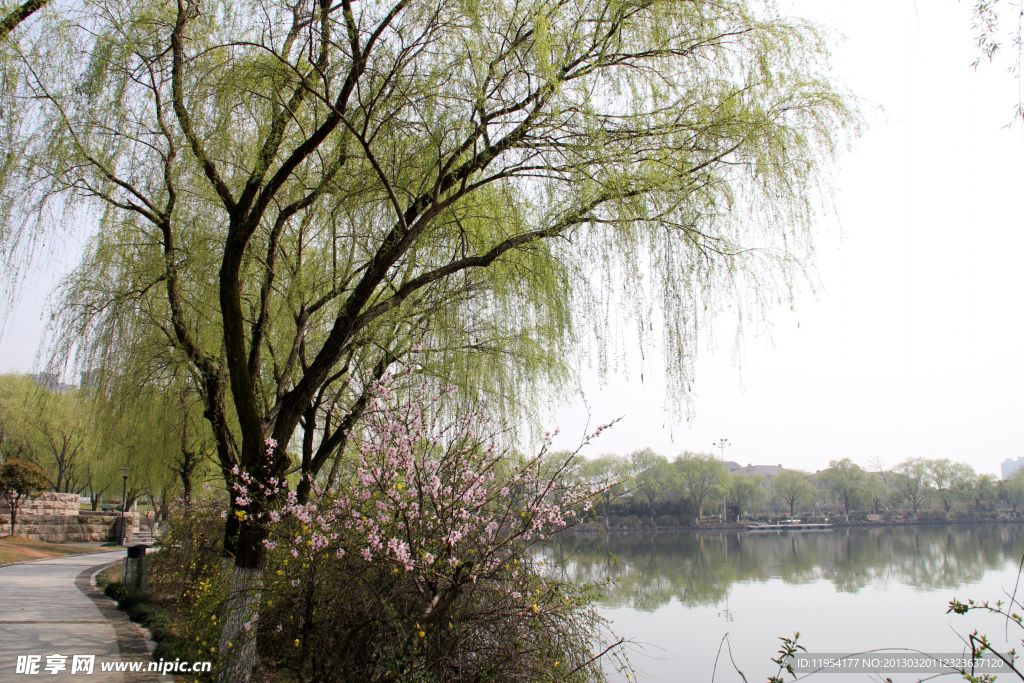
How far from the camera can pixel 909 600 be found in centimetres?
1432

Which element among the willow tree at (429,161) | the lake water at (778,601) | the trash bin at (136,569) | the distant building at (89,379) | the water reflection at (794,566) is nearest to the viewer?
the willow tree at (429,161)

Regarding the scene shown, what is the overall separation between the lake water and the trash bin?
21.4 ft

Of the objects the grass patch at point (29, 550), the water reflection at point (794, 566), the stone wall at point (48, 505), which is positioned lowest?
the water reflection at point (794, 566)

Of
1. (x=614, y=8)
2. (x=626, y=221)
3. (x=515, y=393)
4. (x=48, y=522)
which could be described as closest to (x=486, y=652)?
(x=515, y=393)

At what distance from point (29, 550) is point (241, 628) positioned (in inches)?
756

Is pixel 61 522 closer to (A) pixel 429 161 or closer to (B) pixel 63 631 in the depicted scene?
(B) pixel 63 631

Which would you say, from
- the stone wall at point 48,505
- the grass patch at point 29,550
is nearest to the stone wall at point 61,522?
the stone wall at point 48,505

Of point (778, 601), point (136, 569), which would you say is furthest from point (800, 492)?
point (136, 569)

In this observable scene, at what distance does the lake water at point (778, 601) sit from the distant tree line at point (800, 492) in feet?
7.96

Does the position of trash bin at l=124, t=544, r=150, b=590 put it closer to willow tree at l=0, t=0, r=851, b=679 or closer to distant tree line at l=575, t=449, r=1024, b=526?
willow tree at l=0, t=0, r=851, b=679

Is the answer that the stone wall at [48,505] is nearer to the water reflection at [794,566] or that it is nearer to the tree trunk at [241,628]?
the water reflection at [794,566]

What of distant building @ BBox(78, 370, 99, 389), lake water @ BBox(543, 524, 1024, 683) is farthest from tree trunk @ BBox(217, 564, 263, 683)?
distant building @ BBox(78, 370, 99, 389)

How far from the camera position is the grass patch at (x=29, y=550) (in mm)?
16884

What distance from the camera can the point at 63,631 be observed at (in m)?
6.97
